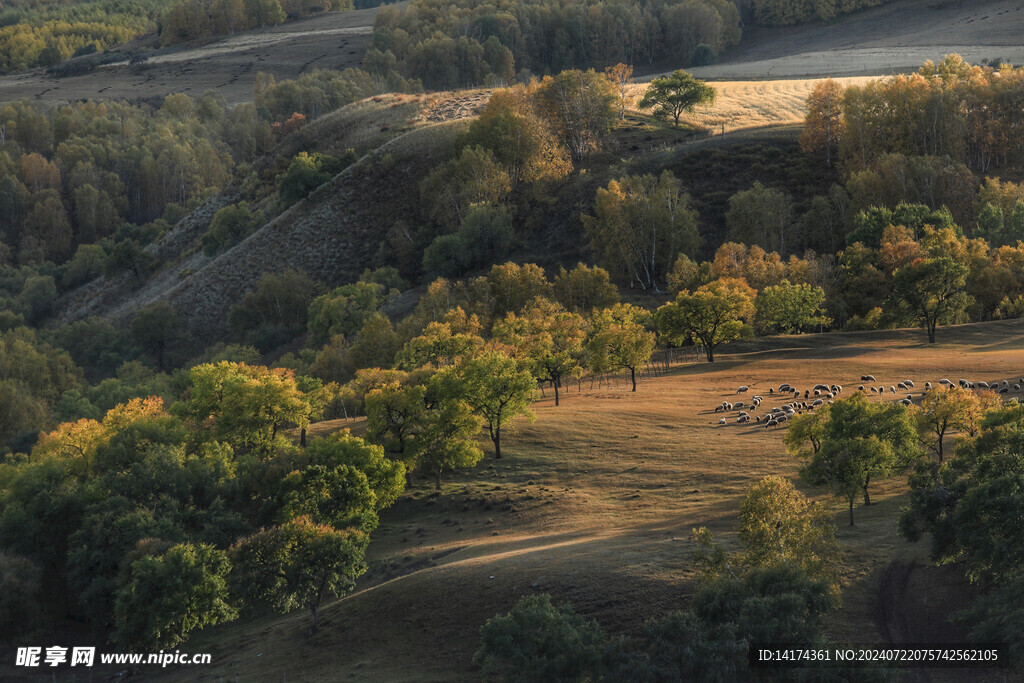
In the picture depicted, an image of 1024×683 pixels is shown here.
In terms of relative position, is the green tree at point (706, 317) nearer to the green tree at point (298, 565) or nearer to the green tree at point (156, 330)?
the green tree at point (298, 565)

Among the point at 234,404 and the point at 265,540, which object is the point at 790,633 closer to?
the point at 265,540

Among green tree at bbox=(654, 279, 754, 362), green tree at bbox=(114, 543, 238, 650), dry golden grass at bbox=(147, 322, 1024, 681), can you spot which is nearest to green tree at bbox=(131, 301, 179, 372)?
dry golden grass at bbox=(147, 322, 1024, 681)

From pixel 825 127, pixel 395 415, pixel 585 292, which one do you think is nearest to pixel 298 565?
pixel 395 415

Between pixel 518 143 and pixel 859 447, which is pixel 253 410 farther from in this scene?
pixel 518 143

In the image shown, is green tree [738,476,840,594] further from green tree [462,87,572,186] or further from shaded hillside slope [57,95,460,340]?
green tree [462,87,572,186]

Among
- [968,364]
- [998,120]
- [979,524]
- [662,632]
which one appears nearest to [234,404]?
[662,632]
